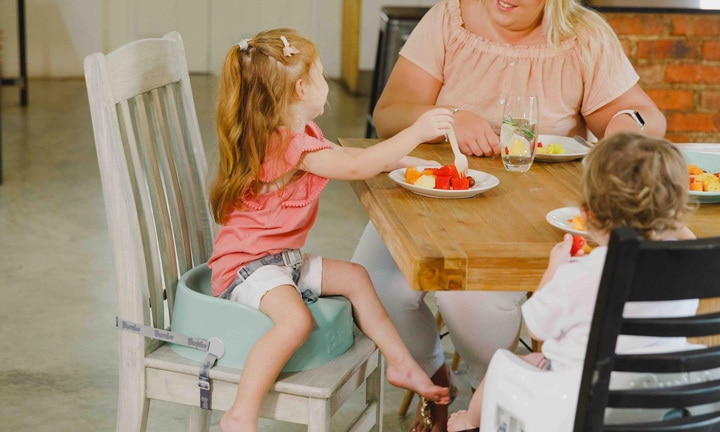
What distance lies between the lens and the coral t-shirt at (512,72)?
2291 millimetres

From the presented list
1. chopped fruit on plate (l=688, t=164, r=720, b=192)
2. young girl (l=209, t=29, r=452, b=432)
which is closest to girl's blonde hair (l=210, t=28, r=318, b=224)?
young girl (l=209, t=29, r=452, b=432)

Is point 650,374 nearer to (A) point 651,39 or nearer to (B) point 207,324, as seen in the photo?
(B) point 207,324

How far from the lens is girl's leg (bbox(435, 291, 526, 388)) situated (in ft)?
Result: 6.66

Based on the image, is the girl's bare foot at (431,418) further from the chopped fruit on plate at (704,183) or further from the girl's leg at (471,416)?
the chopped fruit on plate at (704,183)

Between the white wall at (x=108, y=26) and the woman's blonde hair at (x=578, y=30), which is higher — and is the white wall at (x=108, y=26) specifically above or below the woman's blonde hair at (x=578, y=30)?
below

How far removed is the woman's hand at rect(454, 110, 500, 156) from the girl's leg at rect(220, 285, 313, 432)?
2.11ft

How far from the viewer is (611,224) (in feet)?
4.03

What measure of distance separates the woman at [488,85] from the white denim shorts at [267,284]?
349 mm

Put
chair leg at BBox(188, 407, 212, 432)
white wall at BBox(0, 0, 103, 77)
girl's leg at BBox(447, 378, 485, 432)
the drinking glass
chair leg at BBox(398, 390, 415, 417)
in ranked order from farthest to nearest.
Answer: white wall at BBox(0, 0, 103, 77) < chair leg at BBox(398, 390, 415, 417) < chair leg at BBox(188, 407, 212, 432) < the drinking glass < girl's leg at BBox(447, 378, 485, 432)

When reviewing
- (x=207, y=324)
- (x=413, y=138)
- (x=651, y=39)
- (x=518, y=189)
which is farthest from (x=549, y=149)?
(x=651, y=39)

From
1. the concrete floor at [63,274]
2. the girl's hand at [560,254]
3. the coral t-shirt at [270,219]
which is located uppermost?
the girl's hand at [560,254]

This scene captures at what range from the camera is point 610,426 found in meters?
1.19

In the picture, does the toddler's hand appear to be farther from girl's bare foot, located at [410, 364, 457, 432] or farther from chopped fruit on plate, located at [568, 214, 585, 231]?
girl's bare foot, located at [410, 364, 457, 432]

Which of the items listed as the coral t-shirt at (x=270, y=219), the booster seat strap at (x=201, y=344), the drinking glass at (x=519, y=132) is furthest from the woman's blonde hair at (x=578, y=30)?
the booster seat strap at (x=201, y=344)
